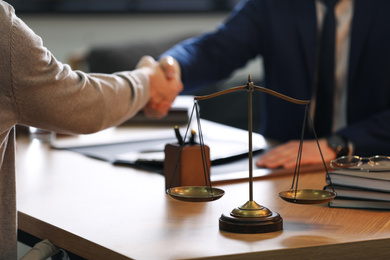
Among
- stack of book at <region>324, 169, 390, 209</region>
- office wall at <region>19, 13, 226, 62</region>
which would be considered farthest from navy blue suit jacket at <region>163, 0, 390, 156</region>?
office wall at <region>19, 13, 226, 62</region>

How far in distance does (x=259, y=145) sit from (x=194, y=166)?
60 centimetres

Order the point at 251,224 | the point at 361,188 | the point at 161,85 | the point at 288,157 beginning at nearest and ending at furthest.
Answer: the point at 251,224
the point at 361,188
the point at 288,157
the point at 161,85

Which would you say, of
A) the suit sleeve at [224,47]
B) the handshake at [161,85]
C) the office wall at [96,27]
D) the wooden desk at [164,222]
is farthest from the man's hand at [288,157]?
the office wall at [96,27]

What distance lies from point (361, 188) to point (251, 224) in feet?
0.91

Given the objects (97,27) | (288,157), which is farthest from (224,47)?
(97,27)

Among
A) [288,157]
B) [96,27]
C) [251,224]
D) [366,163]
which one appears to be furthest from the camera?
[96,27]

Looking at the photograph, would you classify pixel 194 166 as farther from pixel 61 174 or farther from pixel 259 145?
pixel 259 145

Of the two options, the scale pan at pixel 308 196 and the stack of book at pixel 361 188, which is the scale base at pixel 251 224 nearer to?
the scale pan at pixel 308 196

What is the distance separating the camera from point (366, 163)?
4.51 feet

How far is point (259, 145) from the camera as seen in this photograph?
1988mm

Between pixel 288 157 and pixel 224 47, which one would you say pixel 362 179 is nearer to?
pixel 288 157

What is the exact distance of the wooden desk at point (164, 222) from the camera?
40.6 inches

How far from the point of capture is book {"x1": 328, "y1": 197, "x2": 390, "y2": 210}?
1.25 m

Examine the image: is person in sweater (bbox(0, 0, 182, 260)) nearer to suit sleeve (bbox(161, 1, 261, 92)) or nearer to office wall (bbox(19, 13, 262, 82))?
suit sleeve (bbox(161, 1, 261, 92))
